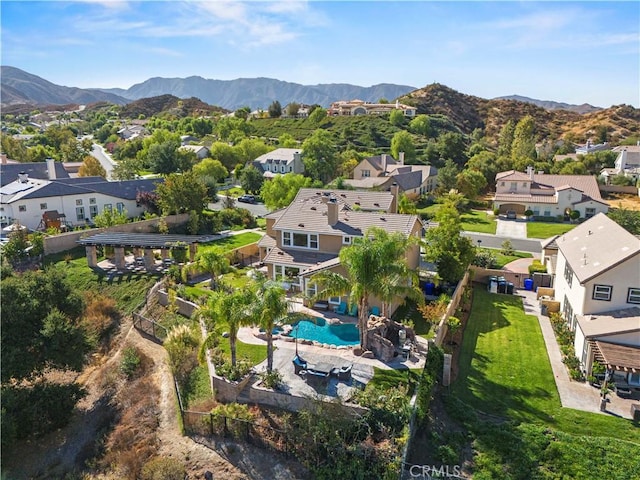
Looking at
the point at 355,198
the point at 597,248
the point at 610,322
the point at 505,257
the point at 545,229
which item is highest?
the point at 355,198

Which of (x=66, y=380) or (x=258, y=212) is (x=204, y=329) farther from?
(x=258, y=212)

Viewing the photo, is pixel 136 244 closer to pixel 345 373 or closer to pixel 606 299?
pixel 345 373

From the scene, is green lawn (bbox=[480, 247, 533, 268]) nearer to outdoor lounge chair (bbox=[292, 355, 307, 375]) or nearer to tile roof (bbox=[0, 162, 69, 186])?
outdoor lounge chair (bbox=[292, 355, 307, 375])

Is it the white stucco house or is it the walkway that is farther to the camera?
the white stucco house

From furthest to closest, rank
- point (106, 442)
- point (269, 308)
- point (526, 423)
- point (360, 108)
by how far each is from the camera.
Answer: point (360, 108)
point (106, 442)
point (269, 308)
point (526, 423)

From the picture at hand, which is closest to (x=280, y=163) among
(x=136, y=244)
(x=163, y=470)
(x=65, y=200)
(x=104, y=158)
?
(x=65, y=200)

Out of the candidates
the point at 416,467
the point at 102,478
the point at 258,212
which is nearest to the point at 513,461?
the point at 416,467

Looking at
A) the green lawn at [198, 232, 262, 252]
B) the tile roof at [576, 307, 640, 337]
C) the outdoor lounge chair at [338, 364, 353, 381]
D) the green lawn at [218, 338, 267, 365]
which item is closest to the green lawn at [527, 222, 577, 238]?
the tile roof at [576, 307, 640, 337]
